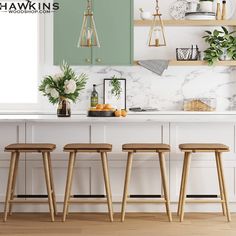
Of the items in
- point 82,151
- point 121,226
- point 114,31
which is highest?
point 114,31

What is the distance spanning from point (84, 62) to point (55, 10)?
684 millimetres

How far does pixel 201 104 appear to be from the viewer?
A: 7348 mm

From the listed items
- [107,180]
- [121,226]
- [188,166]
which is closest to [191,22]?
[188,166]

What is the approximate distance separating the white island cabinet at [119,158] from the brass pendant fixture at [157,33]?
69.7 inches

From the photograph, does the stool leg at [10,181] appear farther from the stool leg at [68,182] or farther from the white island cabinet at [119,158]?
the stool leg at [68,182]

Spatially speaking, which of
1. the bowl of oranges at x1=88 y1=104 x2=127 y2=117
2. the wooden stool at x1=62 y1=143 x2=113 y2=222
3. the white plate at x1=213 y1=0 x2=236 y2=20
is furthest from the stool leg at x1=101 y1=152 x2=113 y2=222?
the white plate at x1=213 y1=0 x2=236 y2=20

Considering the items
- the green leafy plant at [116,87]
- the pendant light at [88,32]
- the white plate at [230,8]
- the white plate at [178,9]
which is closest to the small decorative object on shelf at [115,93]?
the green leafy plant at [116,87]

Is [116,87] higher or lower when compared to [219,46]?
lower

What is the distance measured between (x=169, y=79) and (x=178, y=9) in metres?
0.84

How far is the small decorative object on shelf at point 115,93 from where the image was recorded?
A: 7434mm

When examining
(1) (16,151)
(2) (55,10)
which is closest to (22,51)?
(2) (55,10)

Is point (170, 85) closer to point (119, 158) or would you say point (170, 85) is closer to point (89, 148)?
point (119, 158)

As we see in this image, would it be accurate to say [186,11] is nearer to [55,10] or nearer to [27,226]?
[55,10]

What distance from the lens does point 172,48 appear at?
7457 millimetres
